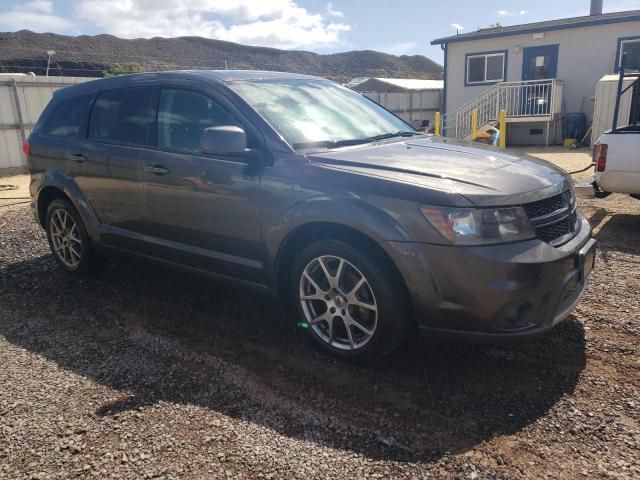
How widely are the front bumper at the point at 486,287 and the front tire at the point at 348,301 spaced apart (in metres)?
0.13

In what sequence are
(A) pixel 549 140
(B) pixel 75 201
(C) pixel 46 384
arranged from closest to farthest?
(C) pixel 46 384
(B) pixel 75 201
(A) pixel 549 140

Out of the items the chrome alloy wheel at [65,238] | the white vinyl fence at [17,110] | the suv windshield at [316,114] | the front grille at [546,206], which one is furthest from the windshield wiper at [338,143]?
the white vinyl fence at [17,110]

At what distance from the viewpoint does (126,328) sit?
13.4 ft

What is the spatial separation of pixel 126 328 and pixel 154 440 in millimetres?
1552

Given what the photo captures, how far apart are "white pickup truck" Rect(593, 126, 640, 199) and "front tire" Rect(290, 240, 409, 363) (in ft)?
14.7

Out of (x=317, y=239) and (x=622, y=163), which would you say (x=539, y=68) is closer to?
(x=622, y=163)

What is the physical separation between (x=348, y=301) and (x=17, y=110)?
13.5 metres

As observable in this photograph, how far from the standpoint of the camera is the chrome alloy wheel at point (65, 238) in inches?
202

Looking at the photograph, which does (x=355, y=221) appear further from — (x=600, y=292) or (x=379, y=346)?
(x=600, y=292)

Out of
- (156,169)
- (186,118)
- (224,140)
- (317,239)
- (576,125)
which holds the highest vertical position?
(186,118)

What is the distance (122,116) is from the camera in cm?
452

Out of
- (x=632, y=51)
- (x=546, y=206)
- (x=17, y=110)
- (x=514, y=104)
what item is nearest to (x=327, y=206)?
(x=546, y=206)

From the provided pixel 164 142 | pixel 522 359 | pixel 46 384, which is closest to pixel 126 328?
pixel 46 384

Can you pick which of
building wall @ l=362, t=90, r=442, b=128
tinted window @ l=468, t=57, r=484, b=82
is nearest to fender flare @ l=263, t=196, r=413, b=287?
tinted window @ l=468, t=57, r=484, b=82
